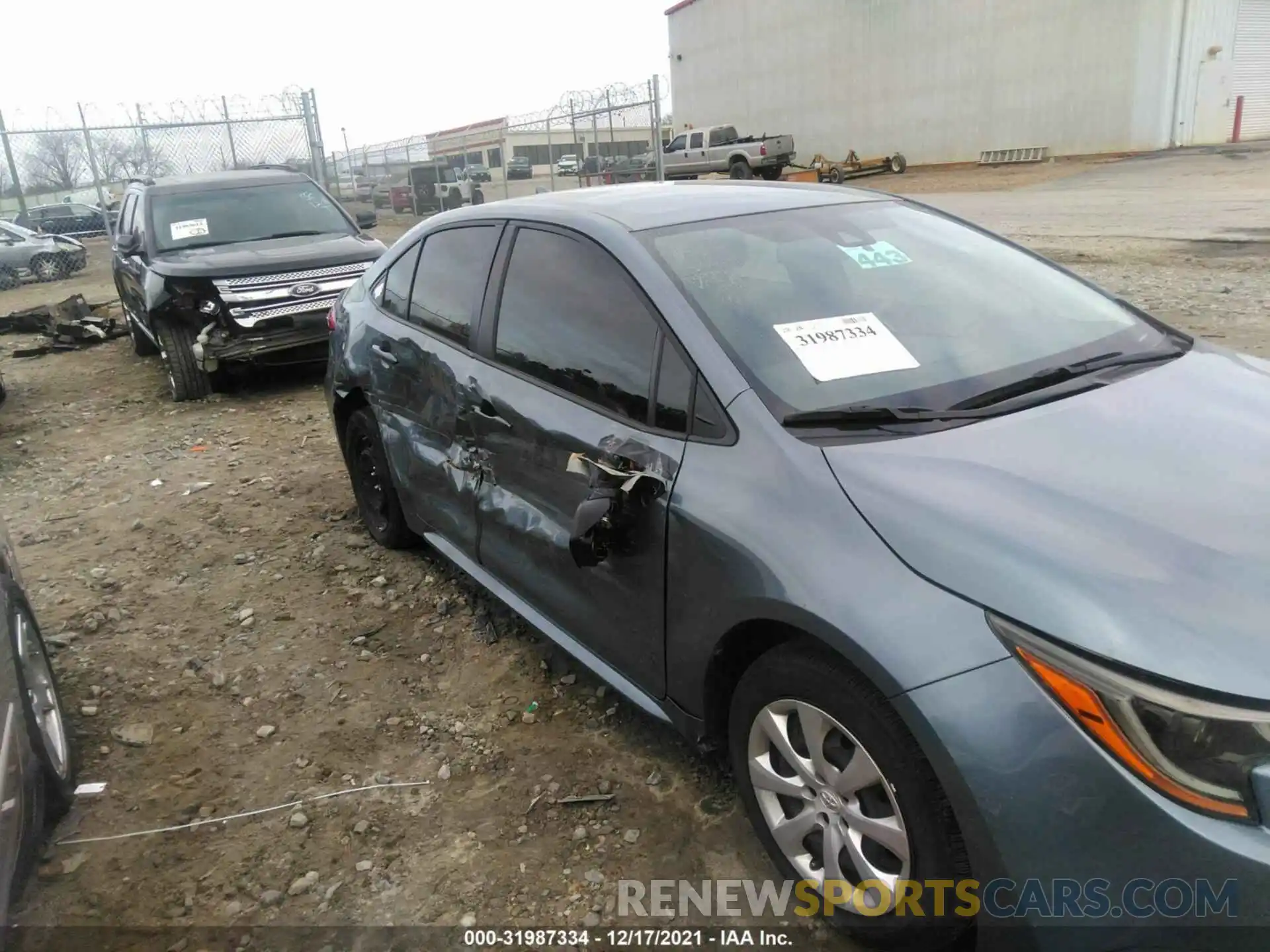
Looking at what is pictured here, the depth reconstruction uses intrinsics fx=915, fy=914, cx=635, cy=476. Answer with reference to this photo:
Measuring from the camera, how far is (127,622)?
400cm

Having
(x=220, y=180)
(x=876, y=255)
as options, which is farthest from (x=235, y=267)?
(x=876, y=255)

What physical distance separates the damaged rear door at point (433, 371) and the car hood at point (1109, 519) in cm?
165

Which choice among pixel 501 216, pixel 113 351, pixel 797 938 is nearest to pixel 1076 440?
pixel 797 938

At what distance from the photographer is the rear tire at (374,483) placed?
4.10 metres

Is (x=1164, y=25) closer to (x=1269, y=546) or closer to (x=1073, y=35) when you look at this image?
(x=1073, y=35)

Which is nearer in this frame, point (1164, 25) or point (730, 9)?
point (1164, 25)

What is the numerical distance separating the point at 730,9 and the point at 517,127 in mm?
25813

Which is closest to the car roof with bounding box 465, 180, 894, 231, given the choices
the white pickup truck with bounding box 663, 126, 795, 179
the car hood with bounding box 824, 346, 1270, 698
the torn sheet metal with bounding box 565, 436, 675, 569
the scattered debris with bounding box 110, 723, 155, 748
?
the torn sheet metal with bounding box 565, 436, 675, 569

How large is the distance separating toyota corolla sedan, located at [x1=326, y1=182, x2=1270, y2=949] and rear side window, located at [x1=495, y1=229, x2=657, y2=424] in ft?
0.04

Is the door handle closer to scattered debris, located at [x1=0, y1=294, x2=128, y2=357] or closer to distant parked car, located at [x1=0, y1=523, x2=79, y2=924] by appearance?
distant parked car, located at [x1=0, y1=523, x2=79, y2=924]

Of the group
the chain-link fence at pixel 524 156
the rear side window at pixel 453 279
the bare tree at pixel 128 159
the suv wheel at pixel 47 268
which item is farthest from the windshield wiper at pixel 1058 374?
the bare tree at pixel 128 159

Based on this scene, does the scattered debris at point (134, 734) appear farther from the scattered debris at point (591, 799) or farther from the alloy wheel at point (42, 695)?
the scattered debris at point (591, 799)

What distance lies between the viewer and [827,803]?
2006mm

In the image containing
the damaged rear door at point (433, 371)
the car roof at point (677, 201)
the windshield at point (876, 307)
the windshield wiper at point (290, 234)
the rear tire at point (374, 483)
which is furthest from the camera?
the windshield wiper at point (290, 234)
